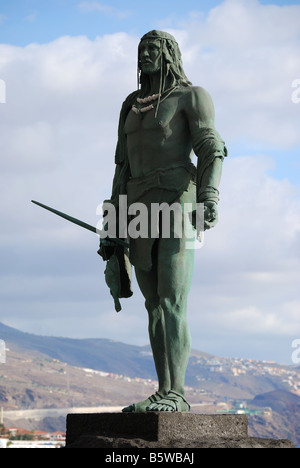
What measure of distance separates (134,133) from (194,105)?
32.9 inches

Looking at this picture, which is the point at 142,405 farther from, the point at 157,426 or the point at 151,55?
the point at 151,55

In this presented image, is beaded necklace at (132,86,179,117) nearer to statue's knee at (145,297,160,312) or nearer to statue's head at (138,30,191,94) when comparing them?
statue's head at (138,30,191,94)

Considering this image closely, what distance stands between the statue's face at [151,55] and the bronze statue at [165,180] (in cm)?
1

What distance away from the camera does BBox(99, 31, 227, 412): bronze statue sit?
394 inches

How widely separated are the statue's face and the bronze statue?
0.04 feet

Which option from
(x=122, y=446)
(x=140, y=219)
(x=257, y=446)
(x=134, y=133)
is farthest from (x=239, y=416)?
(x=134, y=133)

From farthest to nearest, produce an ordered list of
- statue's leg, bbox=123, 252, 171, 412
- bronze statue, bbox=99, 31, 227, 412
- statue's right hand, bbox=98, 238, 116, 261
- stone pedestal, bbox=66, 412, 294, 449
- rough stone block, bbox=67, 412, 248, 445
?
statue's right hand, bbox=98, 238, 116, 261
bronze statue, bbox=99, 31, 227, 412
statue's leg, bbox=123, 252, 171, 412
rough stone block, bbox=67, 412, 248, 445
stone pedestal, bbox=66, 412, 294, 449

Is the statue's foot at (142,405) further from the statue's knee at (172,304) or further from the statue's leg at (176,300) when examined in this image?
the statue's knee at (172,304)

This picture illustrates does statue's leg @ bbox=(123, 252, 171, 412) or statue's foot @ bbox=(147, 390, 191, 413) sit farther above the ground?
statue's leg @ bbox=(123, 252, 171, 412)

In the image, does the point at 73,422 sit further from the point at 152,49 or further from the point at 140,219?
the point at 152,49

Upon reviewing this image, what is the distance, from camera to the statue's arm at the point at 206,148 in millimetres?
9961

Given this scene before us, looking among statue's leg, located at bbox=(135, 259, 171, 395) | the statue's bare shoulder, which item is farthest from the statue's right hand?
the statue's bare shoulder

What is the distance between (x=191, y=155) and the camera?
1073cm

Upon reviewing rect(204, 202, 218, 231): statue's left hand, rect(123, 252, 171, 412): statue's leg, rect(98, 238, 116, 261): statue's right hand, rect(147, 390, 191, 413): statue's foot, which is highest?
rect(98, 238, 116, 261): statue's right hand
